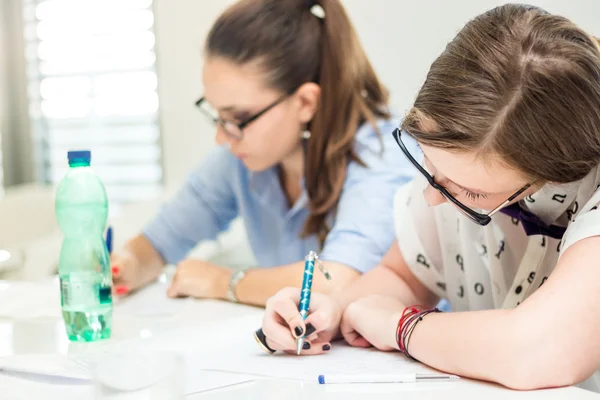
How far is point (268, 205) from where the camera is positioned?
5.55 ft

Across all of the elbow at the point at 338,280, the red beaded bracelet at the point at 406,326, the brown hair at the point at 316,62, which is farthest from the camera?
the brown hair at the point at 316,62

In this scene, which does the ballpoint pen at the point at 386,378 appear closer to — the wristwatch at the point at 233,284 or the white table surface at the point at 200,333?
the white table surface at the point at 200,333

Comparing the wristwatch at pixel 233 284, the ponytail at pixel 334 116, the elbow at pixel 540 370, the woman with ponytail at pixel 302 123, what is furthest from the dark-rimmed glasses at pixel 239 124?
the elbow at pixel 540 370

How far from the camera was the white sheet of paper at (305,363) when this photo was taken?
0.86m

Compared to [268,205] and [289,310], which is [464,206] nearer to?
[289,310]

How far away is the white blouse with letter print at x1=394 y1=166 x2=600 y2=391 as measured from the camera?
37.2 inches

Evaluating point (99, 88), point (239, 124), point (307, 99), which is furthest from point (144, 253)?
point (99, 88)

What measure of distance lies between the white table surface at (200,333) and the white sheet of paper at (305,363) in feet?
0.14

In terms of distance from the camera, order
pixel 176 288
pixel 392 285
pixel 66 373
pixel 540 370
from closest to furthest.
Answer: pixel 540 370, pixel 66 373, pixel 392 285, pixel 176 288

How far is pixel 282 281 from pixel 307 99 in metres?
0.45

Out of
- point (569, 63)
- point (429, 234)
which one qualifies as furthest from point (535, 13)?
point (429, 234)

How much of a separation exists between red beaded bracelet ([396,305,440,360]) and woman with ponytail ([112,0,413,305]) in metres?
0.43

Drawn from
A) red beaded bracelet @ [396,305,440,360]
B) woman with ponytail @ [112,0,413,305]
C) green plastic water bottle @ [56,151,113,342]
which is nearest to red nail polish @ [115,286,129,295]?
woman with ponytail @ [112,0,413,305]

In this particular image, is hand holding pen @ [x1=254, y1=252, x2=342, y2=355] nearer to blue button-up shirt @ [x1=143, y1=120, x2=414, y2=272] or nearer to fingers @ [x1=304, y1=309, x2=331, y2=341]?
fingers @ [x1=304, y1=309, x2=331, y2=341]
